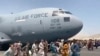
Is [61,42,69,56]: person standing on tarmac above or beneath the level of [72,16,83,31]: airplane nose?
beneath

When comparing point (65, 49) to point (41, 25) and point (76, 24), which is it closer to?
Answer: point (76, 24)

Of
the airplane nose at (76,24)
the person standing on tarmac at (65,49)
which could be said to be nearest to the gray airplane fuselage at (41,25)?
the airplane nose at (76,24)

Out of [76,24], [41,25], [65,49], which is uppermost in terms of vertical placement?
[76,24]

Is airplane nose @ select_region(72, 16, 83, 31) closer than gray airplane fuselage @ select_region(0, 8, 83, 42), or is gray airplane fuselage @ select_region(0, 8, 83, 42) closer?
airplane nose @ select_region(72, 16, 83, 31)

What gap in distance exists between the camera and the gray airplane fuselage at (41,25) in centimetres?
3145

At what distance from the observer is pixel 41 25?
3269cm

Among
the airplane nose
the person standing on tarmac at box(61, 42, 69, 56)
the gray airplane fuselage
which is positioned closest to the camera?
the person standing on tarmac at box(61, 42, 69, 56)

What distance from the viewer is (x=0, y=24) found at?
1500 inches

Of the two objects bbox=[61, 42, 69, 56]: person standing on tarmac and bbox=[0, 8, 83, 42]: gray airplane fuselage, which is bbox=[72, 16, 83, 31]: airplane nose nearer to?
bbox=[0, 8, 83, 42]: gray airplane fuselage

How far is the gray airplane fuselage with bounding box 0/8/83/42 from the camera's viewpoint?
31.5 m

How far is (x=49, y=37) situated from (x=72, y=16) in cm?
337

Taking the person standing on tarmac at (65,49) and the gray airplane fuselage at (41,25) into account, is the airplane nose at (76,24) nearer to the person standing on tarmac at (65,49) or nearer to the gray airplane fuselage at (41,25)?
the gray airplane fuselage at (41,25)

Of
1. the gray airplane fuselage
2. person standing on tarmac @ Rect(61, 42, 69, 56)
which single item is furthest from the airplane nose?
person standing on tarmac @ Rect(61, 42, 69, 56)

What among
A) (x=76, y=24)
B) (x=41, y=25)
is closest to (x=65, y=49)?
(x=76, y=24)
